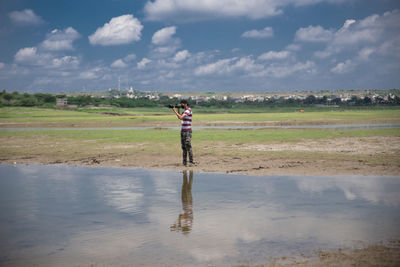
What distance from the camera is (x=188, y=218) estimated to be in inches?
336

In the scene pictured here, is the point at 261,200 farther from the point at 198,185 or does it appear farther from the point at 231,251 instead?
the point at 231,251

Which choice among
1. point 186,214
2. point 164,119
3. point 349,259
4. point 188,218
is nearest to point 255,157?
point 186,214

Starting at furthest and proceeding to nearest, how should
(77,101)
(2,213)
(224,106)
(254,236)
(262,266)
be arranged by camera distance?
(224,106), (77,101), (2,213), (254,236), (262,266)

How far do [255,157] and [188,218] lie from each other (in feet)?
34.4

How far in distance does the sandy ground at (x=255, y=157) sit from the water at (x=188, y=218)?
1905 mm

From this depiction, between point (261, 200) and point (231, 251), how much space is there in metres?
3.65

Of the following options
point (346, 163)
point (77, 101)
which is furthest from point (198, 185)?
point (77, 101)

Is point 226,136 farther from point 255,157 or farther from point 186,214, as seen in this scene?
point 186,214

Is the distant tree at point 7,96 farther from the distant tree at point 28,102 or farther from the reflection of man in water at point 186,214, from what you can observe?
the reflection of man in water at point 186,214

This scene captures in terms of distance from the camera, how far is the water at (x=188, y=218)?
258 inches

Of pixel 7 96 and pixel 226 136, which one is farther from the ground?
pixel 7 96

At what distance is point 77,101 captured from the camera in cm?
11394

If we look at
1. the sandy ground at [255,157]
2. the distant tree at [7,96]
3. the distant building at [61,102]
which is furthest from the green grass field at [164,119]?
the sandy ground at [255,157]

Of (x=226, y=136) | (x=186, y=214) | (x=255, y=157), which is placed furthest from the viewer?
(x=226, y=136)
